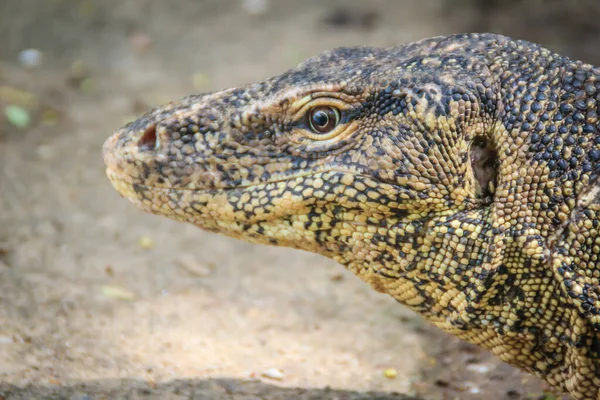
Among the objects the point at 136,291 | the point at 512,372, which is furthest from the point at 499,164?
the point at 136,291

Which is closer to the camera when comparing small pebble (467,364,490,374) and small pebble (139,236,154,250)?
small pebble (467,364,490,374)

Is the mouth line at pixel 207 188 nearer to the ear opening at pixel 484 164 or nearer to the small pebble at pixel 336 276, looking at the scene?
the ear opening at pixel 484 164

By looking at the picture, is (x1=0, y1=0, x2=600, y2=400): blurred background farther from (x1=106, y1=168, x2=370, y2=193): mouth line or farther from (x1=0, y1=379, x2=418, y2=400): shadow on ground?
(x1=106, y1=168, x2=370, y2=193): mouth line

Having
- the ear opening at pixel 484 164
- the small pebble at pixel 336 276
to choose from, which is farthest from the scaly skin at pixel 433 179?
the small pebble at pixel 336 276

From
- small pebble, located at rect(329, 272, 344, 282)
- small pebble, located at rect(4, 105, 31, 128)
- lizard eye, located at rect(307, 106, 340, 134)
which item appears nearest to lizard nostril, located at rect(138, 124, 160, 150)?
lizard eye, located at rect(307, 106, 340, 134)

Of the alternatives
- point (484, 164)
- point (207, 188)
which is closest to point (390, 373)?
point (484, 164)

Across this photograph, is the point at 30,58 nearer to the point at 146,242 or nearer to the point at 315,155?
the point at 146,242

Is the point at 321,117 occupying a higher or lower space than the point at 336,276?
higher
